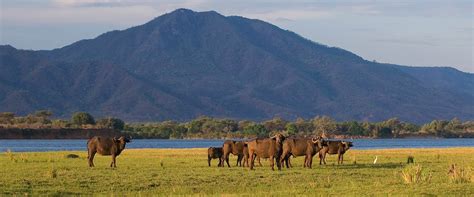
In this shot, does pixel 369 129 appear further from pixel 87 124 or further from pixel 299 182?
pixel 299 182

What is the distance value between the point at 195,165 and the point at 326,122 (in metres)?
153

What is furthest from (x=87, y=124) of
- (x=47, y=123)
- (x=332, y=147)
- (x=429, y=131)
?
(x=332, y=147)

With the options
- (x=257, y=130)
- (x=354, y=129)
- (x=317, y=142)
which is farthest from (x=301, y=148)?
(x=354, y=129)

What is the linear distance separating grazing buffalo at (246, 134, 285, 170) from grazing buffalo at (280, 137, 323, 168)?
856mm

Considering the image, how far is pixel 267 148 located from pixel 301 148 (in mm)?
1946

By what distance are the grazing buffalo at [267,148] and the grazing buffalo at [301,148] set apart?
0.86 meters

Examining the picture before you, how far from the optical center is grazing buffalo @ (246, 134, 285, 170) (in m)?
38.0

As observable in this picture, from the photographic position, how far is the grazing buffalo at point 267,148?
38031mm

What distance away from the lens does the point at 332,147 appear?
44.7 m

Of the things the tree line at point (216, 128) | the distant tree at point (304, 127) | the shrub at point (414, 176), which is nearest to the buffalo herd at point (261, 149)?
the shrub at point (414, 176)

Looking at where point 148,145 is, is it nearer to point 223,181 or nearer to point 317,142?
point 317,142

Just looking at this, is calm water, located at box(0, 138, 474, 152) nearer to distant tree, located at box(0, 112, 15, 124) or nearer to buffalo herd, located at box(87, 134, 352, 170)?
distant tree, located at box(0, 112, 15, 124)

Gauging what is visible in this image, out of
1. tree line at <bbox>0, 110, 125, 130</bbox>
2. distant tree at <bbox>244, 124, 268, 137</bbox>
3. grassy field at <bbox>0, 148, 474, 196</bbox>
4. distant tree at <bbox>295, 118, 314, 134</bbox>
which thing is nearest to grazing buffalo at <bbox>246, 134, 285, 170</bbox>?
grassy field at <bbox>0, 148, 474, 196</bbox>

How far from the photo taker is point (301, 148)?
3966 cm
